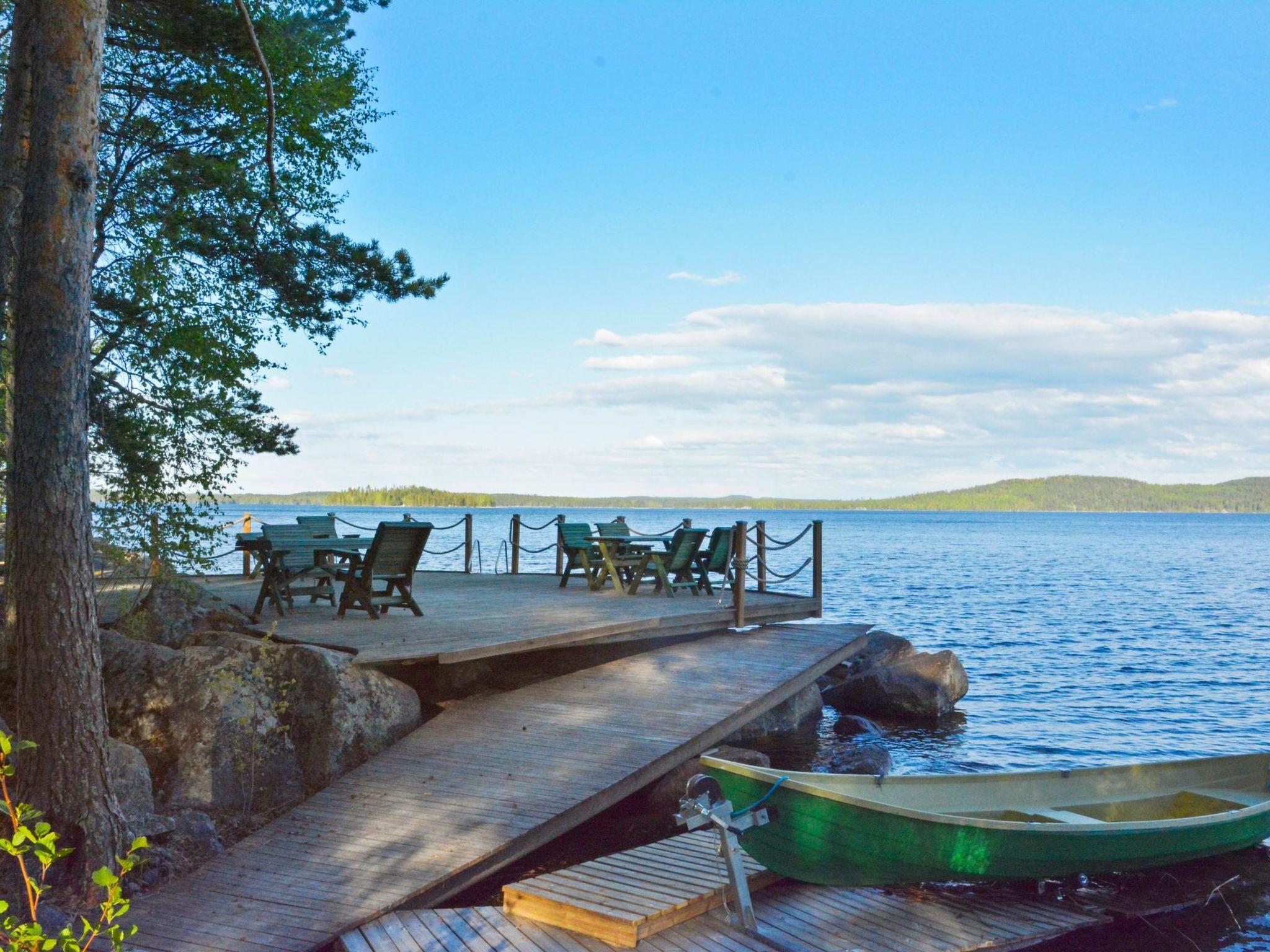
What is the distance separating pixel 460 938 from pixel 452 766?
2.19 metres

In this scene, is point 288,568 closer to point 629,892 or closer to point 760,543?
point 760,543

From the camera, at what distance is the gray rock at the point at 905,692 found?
42.2 feet

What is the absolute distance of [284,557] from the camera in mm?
10195

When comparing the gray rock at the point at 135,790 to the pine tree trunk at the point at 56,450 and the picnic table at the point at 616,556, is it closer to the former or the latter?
the pine tree trunk at the point at 56,450

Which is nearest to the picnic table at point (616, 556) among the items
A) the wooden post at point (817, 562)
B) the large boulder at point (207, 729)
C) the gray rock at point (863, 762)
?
the wooden post at point (817, 562)

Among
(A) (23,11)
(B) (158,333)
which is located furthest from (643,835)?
(A) (23,11)

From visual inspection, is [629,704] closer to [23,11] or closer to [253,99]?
[23,11]

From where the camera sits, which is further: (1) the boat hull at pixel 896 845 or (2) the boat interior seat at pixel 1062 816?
(2) the boat interior seat at pixel 1062 816

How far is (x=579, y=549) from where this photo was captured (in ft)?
44.7

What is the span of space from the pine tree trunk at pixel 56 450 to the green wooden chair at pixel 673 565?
809cm

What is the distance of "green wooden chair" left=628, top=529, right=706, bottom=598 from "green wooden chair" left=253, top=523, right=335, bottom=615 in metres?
4.15

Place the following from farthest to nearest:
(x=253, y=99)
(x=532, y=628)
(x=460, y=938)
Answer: (x=253, y=99)
(x=532, y=628)
(x=460, y=938)

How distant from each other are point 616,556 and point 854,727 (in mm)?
3800

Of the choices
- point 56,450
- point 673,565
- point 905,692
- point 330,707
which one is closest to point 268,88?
point 56,450
